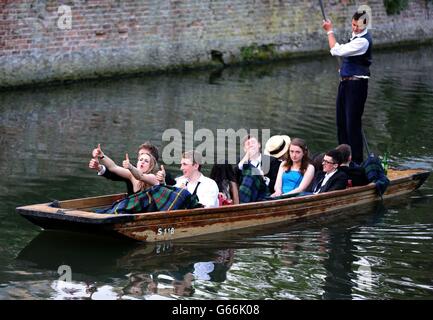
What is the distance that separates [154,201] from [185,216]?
260 millimetres

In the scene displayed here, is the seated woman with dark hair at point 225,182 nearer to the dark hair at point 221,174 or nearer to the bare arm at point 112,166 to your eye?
the dark hair at point 221,174

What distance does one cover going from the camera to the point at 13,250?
8.40 metres

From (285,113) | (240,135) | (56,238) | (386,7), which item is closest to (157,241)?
(56,238)

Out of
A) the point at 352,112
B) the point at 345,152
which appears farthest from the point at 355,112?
the point at 345,152

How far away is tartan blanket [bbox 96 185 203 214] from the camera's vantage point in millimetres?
8594

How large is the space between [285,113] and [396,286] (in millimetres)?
7069

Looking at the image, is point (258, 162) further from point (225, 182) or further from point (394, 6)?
point (394, 6)

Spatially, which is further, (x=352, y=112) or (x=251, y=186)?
(x=352, y=112)

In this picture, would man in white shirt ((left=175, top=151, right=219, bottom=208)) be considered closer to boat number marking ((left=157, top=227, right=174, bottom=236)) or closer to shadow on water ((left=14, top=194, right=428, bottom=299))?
shadow on water ((left=14, top=194, right=428, bottom=299))

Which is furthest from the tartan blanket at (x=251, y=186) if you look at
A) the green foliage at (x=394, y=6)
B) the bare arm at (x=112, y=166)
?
the green foliage at (x=394, y=6)

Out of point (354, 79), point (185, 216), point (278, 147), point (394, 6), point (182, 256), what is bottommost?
point (182, 256)

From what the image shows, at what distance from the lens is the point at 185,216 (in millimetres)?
Answer: 8625

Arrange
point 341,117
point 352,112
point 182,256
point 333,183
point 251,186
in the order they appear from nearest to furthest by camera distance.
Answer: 1. point 182,256
2. point 251,186
3. point 333,183
4. point 352,112
5. point 341,117

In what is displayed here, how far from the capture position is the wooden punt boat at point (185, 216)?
8.27 m
